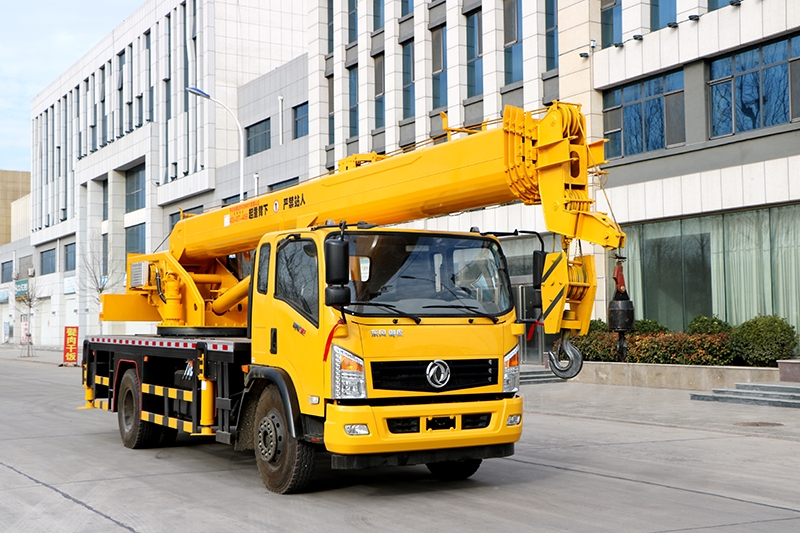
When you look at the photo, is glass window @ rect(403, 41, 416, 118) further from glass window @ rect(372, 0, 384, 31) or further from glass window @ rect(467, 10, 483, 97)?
glass window @ rect(467, 10, 483, 97)

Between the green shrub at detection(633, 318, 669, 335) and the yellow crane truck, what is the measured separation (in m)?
15.3

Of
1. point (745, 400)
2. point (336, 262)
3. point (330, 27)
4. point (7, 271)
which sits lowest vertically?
point (745, 400)

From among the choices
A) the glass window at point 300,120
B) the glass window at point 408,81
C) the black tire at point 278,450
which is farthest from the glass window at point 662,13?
the glass window at point 300,120

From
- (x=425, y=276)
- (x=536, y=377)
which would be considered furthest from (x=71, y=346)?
(x=425, y=276)

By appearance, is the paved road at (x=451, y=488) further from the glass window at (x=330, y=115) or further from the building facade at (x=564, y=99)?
the glass window at (x=330, y=115)

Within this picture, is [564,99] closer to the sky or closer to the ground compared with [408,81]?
closer to the ground

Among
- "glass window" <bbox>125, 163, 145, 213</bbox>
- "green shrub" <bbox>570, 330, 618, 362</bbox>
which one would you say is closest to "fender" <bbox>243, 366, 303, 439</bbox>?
"green shrub" <bbox>570, 330, 618, 362</bbox>

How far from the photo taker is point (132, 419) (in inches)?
487

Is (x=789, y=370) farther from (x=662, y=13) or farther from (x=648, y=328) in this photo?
(x=662, y=13)

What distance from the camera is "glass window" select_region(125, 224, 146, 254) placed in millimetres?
58062

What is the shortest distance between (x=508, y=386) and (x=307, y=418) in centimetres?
199

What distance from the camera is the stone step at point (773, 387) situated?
58.8 feet

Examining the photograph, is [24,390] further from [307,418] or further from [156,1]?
[156,1]

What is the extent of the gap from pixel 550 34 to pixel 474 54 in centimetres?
346
